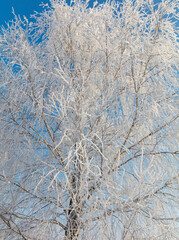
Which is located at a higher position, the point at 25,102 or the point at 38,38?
the point at 38,38

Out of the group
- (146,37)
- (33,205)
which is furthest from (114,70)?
(33,205)

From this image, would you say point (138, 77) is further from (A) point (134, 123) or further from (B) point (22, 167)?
(B) point (22, 167)

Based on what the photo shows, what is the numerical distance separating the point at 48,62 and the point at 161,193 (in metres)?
2.73

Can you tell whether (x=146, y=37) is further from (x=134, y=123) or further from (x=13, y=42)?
(x=13, y=42)

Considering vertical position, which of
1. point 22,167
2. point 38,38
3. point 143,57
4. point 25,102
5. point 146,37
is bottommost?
point 22,167

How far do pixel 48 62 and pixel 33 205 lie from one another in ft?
7.59

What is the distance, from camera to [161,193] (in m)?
2.96

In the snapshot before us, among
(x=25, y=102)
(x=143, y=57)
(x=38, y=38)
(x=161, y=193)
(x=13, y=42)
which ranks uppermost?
(x=38, y=38)

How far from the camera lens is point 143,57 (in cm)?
321

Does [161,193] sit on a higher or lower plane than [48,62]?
lower

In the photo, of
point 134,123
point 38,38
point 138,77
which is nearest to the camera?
point 134,123

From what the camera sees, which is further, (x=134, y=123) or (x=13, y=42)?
(x=13, y=42)

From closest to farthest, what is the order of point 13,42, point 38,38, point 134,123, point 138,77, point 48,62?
point 134,123
point 138,77
point 13,42
point 48,62
point 38,38

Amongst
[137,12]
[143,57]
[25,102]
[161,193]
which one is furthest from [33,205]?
[137,12]
